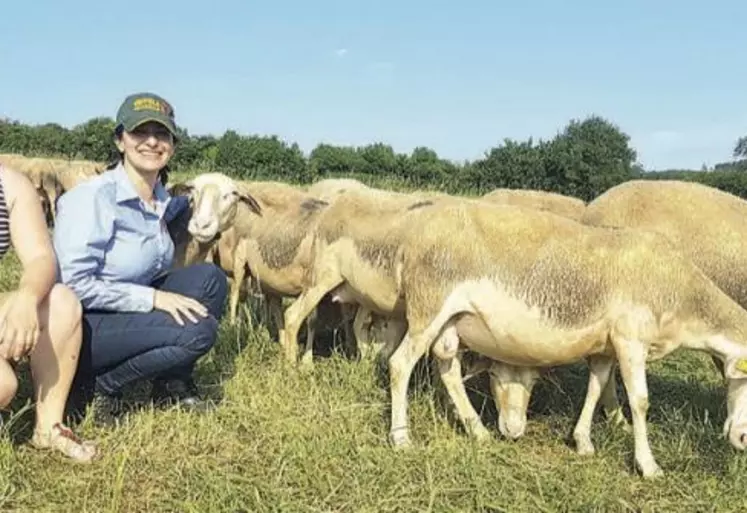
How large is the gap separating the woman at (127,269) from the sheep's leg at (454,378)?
1331mm

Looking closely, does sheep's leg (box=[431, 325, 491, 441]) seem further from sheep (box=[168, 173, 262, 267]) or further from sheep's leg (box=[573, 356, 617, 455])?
sheep (box=[168, 173, 262, 267])

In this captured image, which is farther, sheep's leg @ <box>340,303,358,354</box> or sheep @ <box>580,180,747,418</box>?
sheep's leg @ <box>340,303,358,354</box>

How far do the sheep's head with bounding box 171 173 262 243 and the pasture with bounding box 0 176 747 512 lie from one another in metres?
1.12

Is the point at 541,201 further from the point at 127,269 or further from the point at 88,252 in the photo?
the point at 88,252

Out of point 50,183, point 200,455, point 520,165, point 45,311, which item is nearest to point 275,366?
point 200,455

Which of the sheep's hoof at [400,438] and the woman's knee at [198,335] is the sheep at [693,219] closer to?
the sheep's hoof at [400,438]

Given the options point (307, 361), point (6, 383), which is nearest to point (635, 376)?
point (307, 361)

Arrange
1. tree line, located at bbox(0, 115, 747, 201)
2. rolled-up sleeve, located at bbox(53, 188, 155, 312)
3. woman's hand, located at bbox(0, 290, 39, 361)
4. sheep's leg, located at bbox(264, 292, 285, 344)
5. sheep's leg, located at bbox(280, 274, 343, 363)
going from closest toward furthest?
woman's hand, located at bbox(0, 290, 39, 361)
rolled-up sleeve, located at bbox(53, 188, 155, 312)
sheep's leg, located at bbox(280, 274, 343, 363)
sheep's leg, located at bbox(264, 292, 285, 344)
tree line, located at bbox(0, 115, 747, 201)

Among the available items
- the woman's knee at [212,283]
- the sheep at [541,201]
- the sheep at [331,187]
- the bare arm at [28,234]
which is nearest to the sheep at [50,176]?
the sheep at [331,187]

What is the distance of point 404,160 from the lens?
40.7 meters

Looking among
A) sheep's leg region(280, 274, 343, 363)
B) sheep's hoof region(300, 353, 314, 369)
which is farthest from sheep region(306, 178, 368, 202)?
sheep's hoof region(300, 353, 314, 369)

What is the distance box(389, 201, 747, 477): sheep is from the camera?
4559 millimetres

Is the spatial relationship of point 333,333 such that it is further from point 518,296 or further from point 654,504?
point 654,504

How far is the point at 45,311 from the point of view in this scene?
12.4 ft
